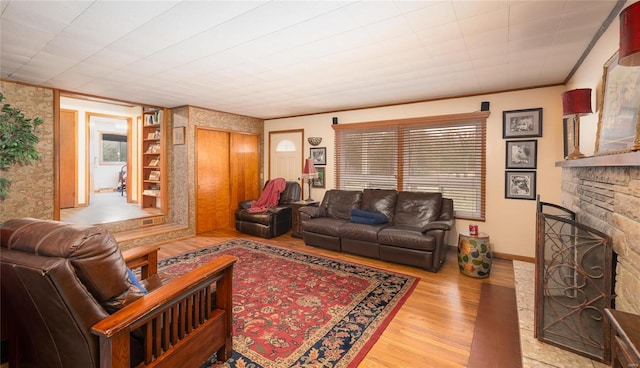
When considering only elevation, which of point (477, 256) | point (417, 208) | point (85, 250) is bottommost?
point (477, 256)

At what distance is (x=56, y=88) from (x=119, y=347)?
184 inches

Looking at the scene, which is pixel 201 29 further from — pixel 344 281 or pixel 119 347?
pixel 344 281

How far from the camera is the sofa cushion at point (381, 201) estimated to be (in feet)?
14.6

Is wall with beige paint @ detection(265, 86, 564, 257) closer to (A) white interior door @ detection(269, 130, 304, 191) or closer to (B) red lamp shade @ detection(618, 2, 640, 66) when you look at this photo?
(A) white interior door @ detection(269, 130, 304, 191)

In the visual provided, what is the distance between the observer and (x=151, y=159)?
6551 mm

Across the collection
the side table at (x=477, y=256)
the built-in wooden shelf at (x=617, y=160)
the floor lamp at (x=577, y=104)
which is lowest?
the side table at (x=477, y=256)

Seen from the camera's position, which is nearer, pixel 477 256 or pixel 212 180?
pixel 477 256

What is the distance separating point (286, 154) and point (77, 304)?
5.36 meters

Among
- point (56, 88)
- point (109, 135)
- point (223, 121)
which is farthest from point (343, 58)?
point (109, 135)

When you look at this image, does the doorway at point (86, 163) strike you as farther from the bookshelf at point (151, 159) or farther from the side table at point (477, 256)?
the side table at point (477, 256)

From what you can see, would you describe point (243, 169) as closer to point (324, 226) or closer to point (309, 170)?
point (309, 170)

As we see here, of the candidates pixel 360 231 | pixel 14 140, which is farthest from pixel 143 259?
pixel 14 140

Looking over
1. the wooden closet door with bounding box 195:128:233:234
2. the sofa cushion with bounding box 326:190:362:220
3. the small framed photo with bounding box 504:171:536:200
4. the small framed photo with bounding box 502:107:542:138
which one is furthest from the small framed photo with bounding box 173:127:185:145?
the small framed photo with bounding box 504:171:536:200

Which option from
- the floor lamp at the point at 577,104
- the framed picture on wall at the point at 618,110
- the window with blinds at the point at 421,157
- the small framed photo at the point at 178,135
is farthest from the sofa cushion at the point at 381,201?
the small framed photo at the point at 178,135
